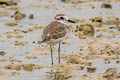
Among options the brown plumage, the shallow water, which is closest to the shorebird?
the brown plumage

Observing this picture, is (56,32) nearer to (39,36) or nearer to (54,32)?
(54,32)

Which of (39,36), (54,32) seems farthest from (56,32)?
(39,36)

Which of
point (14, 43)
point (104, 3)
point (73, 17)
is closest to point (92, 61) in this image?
point (14, 43)

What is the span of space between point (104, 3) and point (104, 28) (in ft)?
14.7

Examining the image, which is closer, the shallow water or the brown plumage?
the shallow water

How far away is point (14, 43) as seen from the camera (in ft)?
59.3

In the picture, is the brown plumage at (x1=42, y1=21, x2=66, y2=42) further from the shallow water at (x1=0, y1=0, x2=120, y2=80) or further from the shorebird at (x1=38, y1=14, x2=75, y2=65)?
the shallow water at (x1=0, y1=0, x2=120, y2=80)

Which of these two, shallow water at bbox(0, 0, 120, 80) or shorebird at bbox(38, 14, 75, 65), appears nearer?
shallow water at bbox(0, 0, 120, 80)

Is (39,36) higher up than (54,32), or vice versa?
(54,32)

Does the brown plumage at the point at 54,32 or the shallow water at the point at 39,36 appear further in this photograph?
the brown plumage at the point at 54,32

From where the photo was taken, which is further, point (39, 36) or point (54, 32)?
point (39, 36)

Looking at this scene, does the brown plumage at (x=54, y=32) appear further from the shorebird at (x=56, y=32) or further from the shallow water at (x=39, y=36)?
the shallow water at (x=39, y=36)

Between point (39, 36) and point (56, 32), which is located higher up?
point (56, 32)

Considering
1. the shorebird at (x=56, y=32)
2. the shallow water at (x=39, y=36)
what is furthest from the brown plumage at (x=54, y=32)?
the shallow water at (x=39, y=36)
